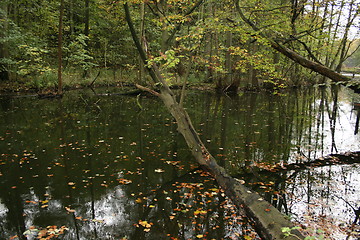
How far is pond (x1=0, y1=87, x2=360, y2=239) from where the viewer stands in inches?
140

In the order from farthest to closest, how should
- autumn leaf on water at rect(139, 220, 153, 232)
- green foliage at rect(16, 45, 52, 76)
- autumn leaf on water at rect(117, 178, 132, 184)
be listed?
green foliage at rect(16, 45, 52, 76)
autumn leaf on water at rect(117, 178, 132, 184)
autumn leaf on water at rect(139, 220, 153, 232)

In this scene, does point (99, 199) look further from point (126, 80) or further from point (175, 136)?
point (126, 80)

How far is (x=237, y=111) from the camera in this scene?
1267 cm

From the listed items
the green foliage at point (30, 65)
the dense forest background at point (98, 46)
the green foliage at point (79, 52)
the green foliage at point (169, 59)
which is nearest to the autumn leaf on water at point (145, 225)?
the green foliage at point (169, 59)

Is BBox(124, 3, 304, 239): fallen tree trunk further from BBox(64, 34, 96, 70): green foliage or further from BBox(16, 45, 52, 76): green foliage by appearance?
BBox(64, 34, 96, 70): green foliage

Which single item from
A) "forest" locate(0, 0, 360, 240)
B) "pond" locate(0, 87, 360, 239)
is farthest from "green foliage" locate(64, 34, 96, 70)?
"pond" locate(0, 87, 360, 239)

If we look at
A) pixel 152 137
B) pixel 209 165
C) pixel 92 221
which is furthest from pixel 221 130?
pixel 92 221

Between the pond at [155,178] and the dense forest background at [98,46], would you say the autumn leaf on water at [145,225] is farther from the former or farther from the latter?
the dense forest background at [98,46]

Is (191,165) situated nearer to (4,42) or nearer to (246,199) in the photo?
(246,199)

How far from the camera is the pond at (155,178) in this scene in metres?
3.56

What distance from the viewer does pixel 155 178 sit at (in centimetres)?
506

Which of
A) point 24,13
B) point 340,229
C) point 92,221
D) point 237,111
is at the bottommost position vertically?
point 92,221

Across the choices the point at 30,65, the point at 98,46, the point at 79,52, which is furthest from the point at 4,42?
the point at 98,46

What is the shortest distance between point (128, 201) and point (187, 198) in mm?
1006
